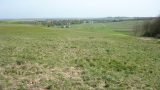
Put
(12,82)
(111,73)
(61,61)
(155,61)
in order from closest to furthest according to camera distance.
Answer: (12,82) < (111,73) < (61,61) < (155,61)

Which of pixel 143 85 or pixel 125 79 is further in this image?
pixel 125 79

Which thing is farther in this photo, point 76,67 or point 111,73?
point 76,67

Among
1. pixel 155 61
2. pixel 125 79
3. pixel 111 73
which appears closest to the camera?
pixel 125 79

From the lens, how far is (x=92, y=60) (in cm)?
1305

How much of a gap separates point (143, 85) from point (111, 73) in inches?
71.4

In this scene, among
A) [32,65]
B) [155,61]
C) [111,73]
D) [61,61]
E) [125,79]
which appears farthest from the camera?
[155,61]

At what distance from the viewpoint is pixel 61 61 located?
1239 cm

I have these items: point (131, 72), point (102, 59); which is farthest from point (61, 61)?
point (131, 72)

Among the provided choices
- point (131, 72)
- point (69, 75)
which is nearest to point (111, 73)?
point (131, 72)

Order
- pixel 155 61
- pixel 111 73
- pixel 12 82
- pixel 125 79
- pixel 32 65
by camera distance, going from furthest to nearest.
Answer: pixel 155 61
pixel 32 65
pixel 111 73
pixel 125 79
pixel 12 82

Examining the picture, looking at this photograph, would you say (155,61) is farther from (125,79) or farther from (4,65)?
(4,65)

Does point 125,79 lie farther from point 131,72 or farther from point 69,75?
point 69,75

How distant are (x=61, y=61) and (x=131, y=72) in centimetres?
355

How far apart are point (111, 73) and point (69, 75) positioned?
5.67ft
